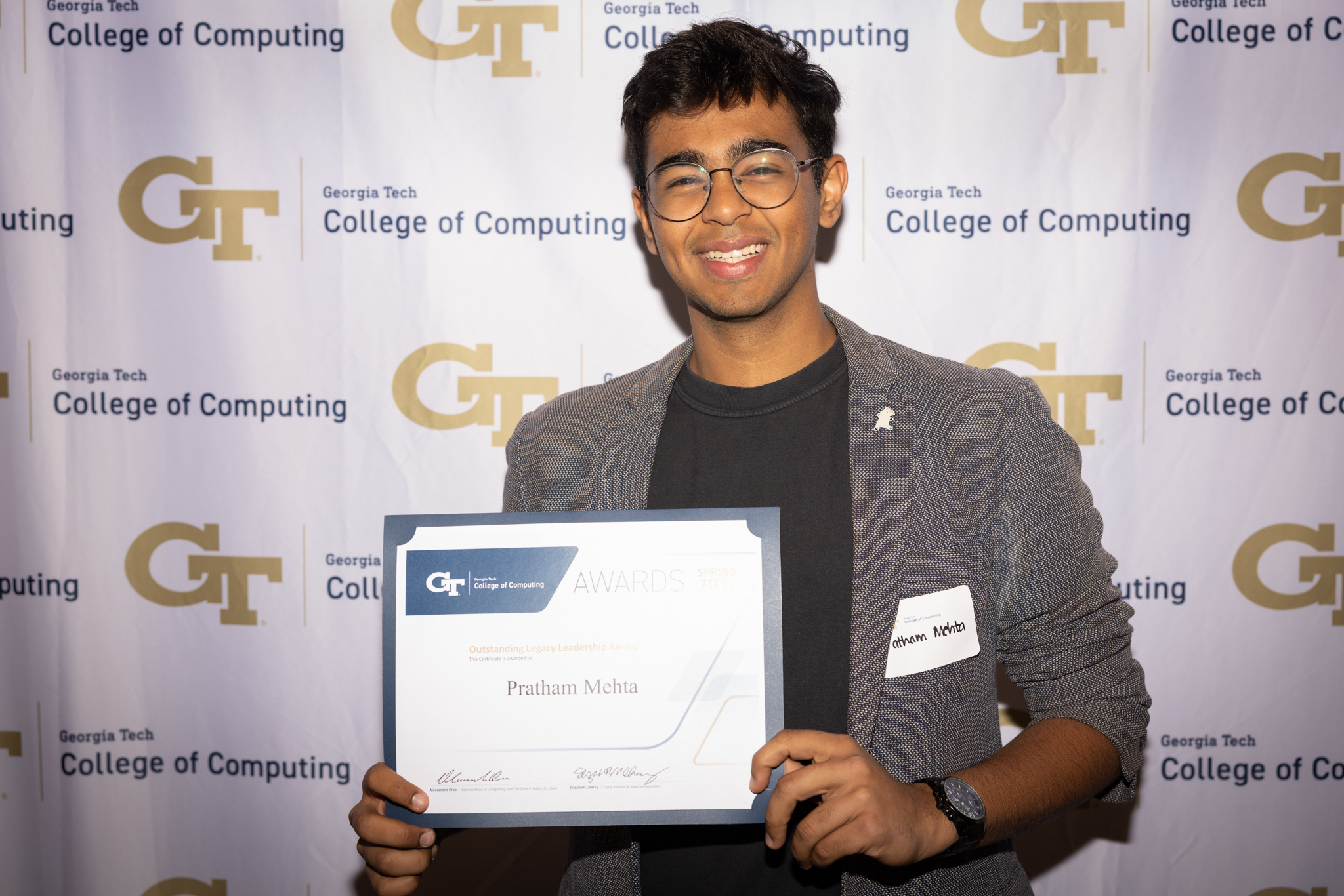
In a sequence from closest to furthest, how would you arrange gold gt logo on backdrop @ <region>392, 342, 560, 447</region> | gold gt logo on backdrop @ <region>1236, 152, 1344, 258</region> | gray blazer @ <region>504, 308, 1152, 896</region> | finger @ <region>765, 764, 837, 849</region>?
1. finger @ <region>765, 764, 837, 849</region>
2. gray blazer @ <region>504, 308, 1152, 896</region>
3. gold gt logo on backdrop @ <region>1236, 152, 1344, 258</region>
4. gold gt logo on backdrop @ <region>392, 342, 560, 447</region>

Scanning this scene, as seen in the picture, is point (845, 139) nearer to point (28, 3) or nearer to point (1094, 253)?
point (1094, 253)

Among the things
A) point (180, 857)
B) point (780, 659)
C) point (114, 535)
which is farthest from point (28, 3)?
point (780, 659)

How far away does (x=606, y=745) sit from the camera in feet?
4.12

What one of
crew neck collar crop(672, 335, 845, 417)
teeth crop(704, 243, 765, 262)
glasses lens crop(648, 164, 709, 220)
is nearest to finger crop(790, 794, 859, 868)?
crew neck collar crop(672, 335, 845, 417)

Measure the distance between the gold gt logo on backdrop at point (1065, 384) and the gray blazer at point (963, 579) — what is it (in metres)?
0.66

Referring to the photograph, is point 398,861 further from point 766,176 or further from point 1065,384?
point 1065,384

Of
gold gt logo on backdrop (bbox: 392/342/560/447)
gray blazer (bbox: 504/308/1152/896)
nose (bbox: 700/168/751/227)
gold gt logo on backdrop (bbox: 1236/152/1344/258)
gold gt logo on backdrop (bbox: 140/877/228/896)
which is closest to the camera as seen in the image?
gray blazer (bbox: 504/308/1152/896)

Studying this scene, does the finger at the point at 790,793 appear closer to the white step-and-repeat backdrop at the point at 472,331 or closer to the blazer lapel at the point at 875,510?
the blazer lapel at the point at 875,510

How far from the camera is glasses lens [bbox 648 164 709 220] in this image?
1.60m

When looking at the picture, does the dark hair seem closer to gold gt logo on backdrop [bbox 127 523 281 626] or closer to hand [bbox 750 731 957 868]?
hand [bbox 750 731 957 868]

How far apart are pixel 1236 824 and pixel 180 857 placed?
10.2 ft

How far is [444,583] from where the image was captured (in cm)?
128

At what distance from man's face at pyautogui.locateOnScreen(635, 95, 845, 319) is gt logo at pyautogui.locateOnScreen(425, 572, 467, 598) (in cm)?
74

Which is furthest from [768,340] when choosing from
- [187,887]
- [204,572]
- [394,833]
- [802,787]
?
[187,887]
